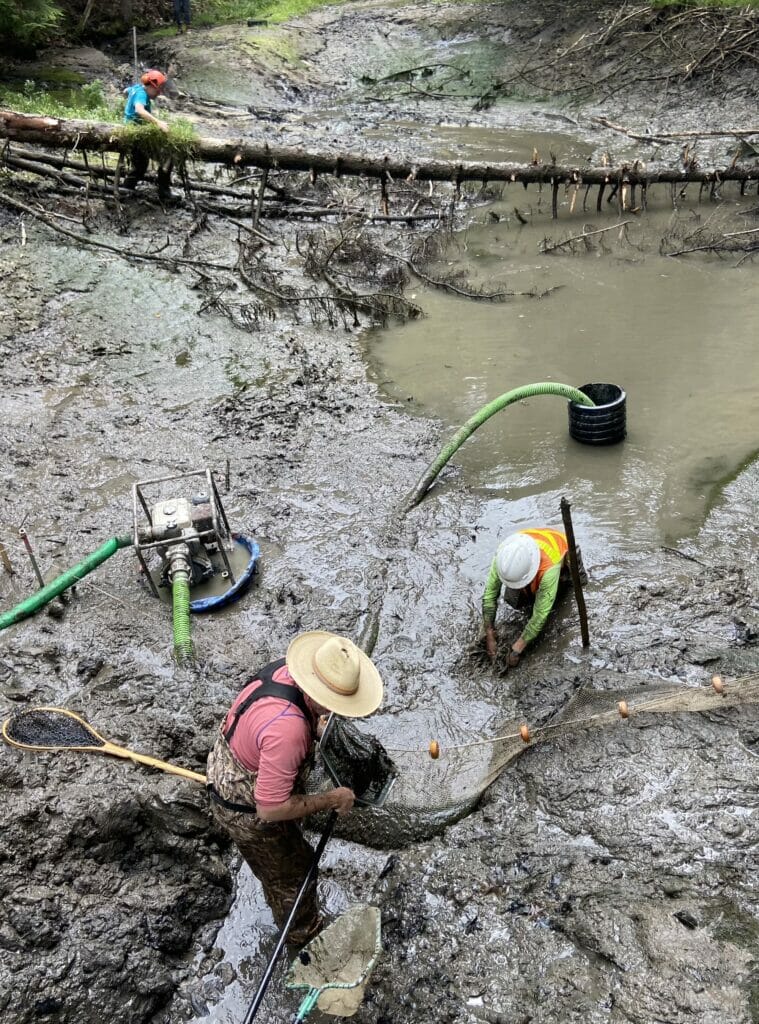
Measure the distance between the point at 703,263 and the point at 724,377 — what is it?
11.1 ft

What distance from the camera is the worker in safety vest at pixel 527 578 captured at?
188 inches

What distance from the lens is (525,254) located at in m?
11.3

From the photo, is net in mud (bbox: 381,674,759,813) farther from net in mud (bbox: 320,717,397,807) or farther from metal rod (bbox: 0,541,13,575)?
metal rod (bbox: 0,541,13,575)

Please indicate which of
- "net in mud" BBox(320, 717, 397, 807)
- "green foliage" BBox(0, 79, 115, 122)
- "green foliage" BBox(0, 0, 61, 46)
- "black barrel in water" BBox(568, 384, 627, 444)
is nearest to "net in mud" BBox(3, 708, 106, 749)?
"net in mud" BBox(320, 717, 397, 807)

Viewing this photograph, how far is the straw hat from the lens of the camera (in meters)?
3.08

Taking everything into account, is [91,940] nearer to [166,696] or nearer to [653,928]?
[166,696]

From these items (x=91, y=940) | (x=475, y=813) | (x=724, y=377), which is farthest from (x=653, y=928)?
(x=724, y=377)

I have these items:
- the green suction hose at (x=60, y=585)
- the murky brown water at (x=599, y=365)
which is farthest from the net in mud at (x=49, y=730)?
the murky brown water at (x=599, y=365)

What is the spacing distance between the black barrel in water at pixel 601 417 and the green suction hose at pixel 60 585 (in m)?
4.24

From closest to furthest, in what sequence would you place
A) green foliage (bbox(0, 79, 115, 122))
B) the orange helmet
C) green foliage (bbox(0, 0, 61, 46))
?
the orange helmet, green foliage (bbox(0, 79, 115, 122)), green foliage (bbox(0, 0, 61, 46))

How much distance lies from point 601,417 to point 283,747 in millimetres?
4946

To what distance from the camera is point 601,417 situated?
6.91 meters

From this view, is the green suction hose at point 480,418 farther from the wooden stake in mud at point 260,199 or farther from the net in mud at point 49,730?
the wooden stake in mud at point 260,199

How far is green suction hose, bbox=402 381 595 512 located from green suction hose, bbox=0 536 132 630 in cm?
250
